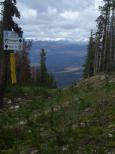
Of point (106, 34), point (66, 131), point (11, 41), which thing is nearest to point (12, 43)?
point (11, 41)

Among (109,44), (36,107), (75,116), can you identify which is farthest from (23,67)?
(75,116)

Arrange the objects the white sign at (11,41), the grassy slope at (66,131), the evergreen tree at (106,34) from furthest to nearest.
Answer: the evergreen tree at (106,34)
the white sign at (11,41)
the grassy slope at (66,131)

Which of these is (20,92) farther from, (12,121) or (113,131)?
(113,131)

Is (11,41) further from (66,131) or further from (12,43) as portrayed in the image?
(66,131)

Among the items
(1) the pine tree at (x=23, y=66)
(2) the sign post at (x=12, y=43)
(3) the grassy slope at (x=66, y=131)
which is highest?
(2) the sign post at (x=12, y=43)

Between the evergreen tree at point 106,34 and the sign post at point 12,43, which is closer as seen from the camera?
the sign post at point 12,43

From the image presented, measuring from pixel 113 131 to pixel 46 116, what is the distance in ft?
12.5

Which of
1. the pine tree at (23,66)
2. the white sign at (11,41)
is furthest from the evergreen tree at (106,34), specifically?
the white sign at (11,41)

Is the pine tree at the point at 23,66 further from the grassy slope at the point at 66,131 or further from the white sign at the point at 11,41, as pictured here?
the grassy slope at the point at 66,131

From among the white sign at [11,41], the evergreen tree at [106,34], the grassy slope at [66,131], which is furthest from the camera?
the evergreen tree at [106,34]

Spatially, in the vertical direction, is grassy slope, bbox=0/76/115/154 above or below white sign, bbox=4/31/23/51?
below

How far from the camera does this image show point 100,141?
10.9m

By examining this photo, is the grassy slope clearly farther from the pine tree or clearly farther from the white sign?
the pine tree

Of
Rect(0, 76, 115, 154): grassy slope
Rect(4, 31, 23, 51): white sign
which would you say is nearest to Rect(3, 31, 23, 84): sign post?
Rect(4, 31, 23, 51): white sign
